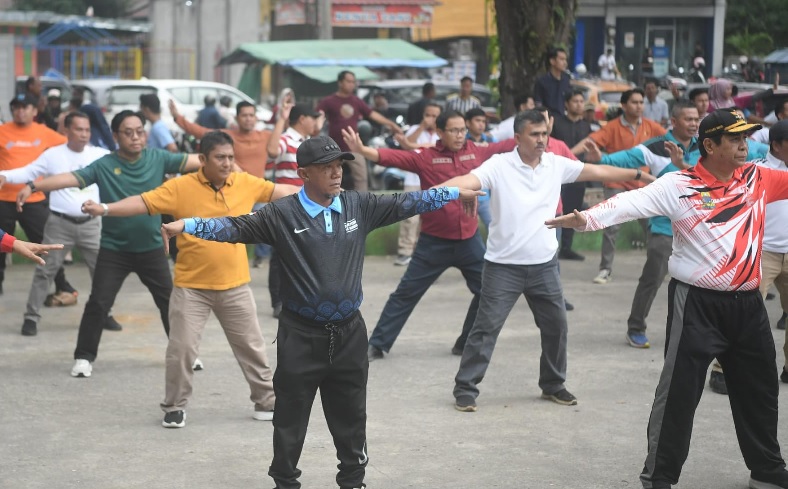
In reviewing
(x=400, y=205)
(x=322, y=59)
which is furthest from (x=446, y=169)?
(x=322, y=59)

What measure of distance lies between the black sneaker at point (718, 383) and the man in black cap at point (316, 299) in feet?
10.6

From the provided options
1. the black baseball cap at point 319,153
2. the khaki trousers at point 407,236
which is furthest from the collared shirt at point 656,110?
the black baseball cap at point 319,153

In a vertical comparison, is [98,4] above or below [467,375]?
above

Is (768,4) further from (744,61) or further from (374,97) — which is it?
(374,97)

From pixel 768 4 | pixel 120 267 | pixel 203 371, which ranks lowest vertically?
pixel 203 371

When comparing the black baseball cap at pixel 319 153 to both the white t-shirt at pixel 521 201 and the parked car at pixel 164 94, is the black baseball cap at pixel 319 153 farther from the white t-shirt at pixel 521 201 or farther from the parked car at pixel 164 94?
the parked car at pixel 164 94

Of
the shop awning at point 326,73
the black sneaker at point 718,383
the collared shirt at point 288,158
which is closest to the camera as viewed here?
the black sneaker at point 718,383

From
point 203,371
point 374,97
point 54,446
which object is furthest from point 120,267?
point 374,97

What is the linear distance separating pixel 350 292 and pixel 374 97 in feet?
55.5

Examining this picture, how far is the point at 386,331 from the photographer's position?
876cm

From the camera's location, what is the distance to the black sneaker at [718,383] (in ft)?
25.5

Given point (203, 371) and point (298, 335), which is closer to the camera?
point (298, 335)

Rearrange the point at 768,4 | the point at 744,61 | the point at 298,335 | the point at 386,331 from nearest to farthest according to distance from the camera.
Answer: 1. the point at 298,335
2. the point at 386,331
3. the point at 744,61
4. the point at 768,4

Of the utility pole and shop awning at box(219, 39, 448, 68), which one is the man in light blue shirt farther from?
shop awning at box(219, 39, 448, 68)
